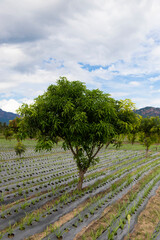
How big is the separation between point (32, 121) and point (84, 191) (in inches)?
224

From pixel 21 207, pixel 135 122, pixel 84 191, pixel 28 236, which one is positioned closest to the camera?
pixel 28 236

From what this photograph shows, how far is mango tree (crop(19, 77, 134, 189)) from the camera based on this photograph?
7312mm

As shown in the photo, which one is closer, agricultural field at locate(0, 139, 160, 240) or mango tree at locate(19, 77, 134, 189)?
agricultural field at locate(0, 139, 160, 240)

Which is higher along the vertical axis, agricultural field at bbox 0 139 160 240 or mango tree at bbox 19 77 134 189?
mango tree at bbox 19 77 134 189

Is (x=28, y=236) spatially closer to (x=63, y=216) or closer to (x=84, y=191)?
(x=63, y=216)

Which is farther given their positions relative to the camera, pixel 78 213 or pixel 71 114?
pixel 71 114

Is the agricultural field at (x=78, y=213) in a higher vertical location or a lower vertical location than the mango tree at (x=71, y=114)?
lower

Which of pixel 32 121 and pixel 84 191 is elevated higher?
pixel 32 121

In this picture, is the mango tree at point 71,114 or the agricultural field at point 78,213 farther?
the mango tree at point 71,114

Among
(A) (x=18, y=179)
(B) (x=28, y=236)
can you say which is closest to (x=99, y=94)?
(B) (x=28, y=236)

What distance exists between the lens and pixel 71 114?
24.8ft

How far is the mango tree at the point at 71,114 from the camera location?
731 cm

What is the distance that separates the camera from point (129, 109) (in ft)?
27.5

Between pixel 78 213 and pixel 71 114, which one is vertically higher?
pixel 71 114
